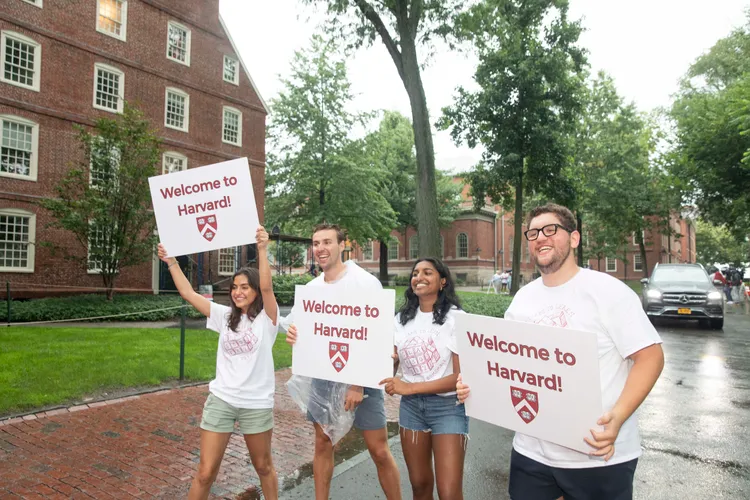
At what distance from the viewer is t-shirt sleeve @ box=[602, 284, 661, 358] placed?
2.26m

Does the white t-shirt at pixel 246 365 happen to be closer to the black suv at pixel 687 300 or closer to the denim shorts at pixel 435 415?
the denim shorts at pixel 435 415

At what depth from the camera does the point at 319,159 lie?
1220 inches

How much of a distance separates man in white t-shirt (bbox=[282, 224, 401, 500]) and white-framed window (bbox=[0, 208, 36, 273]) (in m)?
19.6

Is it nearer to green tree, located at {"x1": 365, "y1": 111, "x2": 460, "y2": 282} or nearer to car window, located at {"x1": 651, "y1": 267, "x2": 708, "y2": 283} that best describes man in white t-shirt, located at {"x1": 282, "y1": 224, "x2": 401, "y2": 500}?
car window, located at {"x1": 651, "y1": 267, "x2": 708, "y2": 283}

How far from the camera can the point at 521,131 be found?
2197 cm

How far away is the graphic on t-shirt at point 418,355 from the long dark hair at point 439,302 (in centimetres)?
16

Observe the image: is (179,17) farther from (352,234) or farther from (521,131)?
(521,131)

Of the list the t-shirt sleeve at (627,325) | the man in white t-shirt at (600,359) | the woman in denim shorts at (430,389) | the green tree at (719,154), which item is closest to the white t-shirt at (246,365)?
the woman in denim shorts at (430,389)

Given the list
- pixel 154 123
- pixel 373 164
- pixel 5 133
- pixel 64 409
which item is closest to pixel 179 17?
pixel 154 123

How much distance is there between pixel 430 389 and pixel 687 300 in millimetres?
15566

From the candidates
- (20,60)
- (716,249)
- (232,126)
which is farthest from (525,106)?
(716,249)

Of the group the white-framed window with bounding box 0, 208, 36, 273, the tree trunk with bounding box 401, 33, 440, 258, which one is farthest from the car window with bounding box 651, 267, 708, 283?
the white-framed window with bounding box 0, 208, 36, 273

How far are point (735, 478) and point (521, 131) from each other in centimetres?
1891

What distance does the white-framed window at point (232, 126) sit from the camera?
90.7 feet
